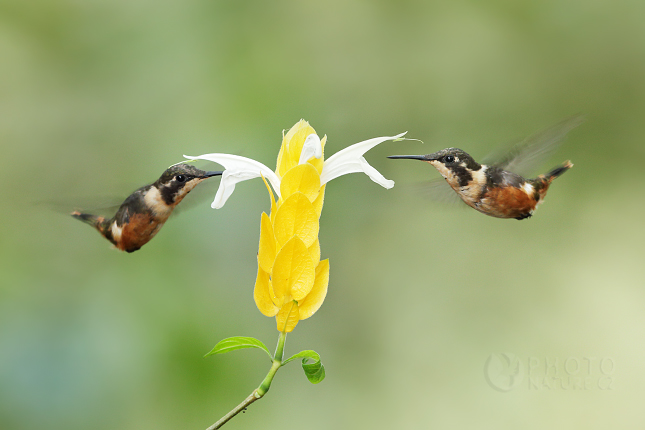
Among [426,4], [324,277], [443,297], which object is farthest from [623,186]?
[324,277]

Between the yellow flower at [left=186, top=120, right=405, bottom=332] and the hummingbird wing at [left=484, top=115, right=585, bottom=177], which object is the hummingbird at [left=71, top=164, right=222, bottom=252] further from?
the hummingbird wing at [left=484, top=115, right=585, bottom=177]

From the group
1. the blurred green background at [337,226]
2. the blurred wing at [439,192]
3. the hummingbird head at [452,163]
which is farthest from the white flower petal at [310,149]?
the blurred green background at [337,226]

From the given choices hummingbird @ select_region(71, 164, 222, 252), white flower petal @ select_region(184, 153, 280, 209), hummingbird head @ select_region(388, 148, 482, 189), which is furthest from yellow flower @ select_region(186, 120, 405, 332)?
hummingbird head @ select_region(388, 148, 482, 189)

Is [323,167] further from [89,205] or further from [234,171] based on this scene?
[89,205]

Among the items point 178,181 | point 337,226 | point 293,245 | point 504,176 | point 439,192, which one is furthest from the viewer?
point 337,226

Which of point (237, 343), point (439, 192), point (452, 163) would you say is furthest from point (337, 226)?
point (237, 343)

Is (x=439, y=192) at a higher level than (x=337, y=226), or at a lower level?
higher
